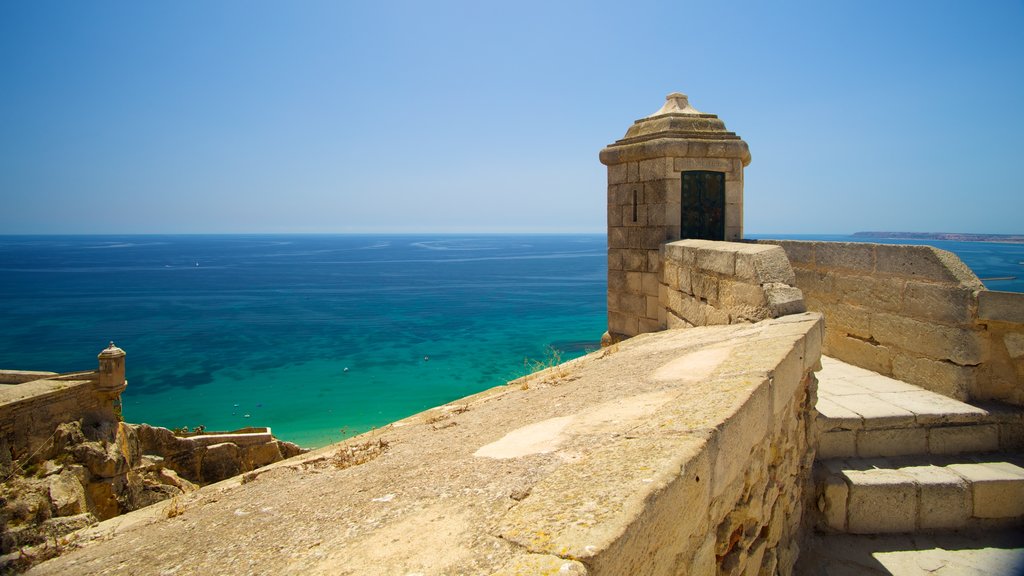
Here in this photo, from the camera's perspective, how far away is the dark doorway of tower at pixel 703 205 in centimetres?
739

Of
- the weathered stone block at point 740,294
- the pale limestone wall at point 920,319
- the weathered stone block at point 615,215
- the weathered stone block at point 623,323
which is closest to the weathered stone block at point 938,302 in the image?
the pale limestone wall at point 920,319

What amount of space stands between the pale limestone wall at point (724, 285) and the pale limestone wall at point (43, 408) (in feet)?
43.6

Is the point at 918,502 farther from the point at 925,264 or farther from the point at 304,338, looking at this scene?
the point at 304,338

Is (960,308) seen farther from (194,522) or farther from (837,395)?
(194,522)

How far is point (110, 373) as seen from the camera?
1362 centimetres

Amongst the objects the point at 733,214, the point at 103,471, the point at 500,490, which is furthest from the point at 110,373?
the point at 500,490

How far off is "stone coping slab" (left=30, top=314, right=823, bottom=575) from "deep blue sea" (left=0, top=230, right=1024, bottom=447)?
11.0 feet

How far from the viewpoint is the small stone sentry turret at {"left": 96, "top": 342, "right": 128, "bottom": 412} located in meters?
13.5

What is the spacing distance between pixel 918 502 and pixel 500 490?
3.38 m

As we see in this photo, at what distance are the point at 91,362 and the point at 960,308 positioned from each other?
126 feet

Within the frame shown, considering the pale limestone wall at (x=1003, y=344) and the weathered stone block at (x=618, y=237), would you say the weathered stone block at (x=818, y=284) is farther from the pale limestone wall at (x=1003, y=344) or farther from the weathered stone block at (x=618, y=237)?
the weathered stone block at (x=618, y=237)

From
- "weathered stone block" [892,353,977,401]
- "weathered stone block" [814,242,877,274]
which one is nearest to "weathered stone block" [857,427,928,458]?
"weathered stone block" [892,353,977,401]

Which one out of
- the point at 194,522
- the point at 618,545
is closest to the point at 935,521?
the point at 618,545

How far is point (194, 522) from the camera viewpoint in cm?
252
